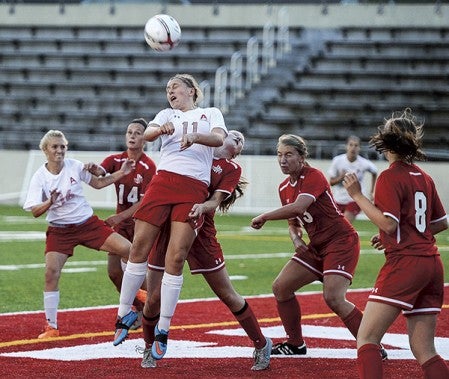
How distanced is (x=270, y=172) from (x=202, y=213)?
64.4 ft

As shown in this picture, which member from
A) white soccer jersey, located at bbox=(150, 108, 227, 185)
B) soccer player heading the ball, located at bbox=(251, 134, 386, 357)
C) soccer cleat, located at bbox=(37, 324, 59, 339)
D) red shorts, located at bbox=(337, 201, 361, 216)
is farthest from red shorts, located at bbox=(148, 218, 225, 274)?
red shorts, located at bbox=(337, 201, 361, 216)

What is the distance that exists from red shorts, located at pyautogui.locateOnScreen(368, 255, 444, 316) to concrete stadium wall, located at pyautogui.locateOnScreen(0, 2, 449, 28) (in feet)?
86.6

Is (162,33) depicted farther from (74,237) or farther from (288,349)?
(288,349)

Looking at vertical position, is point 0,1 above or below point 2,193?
above

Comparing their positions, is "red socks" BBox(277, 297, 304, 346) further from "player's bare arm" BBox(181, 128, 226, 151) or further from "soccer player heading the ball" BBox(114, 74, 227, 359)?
"player's bare arm" BBox(181, 128, 226, 151)

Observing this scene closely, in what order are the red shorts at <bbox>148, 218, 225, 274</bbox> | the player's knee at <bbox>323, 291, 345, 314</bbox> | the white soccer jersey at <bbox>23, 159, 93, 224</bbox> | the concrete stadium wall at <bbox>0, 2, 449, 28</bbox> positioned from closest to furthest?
the red shorts at <bbox>148, 218, 225, 274</bbox> → the player's knee at <bbox>323, 291, 345, 314</bbox> → the white soccer jersey at <bbox>23, 159, 93, 224</bbox> → the concrete stadium wall at <bbox>0, 2, 449, 28</bbox>

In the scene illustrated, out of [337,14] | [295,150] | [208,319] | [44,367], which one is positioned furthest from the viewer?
[337,14]

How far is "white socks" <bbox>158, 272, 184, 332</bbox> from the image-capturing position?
7.25m

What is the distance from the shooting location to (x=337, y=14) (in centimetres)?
3222

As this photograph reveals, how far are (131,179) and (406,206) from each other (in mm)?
4338

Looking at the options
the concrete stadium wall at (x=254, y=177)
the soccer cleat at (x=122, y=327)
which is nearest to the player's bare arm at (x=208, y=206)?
the soccer cleat at (x=122, y=327)

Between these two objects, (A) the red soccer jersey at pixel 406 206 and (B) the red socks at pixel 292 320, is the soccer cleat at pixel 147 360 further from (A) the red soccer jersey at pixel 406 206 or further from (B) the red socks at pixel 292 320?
(A) the red soccer jersey at pixel 406 206

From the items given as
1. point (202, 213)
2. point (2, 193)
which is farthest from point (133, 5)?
point (202, 213)

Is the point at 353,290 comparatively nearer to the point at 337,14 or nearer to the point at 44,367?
the point at 44,367
